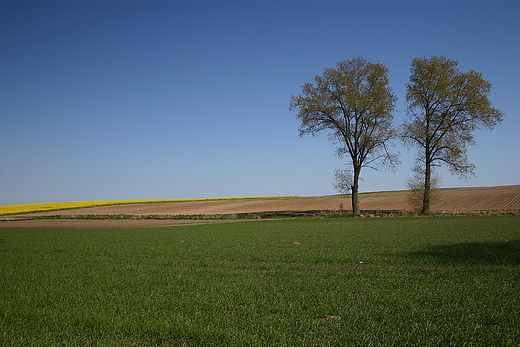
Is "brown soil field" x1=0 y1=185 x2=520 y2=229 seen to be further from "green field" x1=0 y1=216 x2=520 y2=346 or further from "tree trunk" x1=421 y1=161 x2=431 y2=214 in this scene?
"green field" x1=0 y1=216 x2=520 y2=346

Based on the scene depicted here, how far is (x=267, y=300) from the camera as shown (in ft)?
22.3

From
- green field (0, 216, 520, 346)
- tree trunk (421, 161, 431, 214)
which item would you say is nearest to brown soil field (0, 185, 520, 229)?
tree trunk (421, 161, 431, 214)

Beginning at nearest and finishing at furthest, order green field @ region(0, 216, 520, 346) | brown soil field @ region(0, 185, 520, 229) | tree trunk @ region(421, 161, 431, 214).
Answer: green field @ region(0, 216, 520, 346) → brown soil field @ region(0, 185, 520, 229) → tree trunk @ region(421, 161, 431, 214)

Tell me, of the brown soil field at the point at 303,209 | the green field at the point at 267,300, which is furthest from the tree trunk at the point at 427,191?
the green field at the point at 267,300

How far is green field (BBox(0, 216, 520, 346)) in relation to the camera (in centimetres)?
512

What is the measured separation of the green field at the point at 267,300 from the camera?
512 centimetres

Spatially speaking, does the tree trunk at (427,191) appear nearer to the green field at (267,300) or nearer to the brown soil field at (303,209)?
the brown soil field at (303,209)

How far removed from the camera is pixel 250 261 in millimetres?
11273

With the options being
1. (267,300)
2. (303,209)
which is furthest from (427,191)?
(267,300)

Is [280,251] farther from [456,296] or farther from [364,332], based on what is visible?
[364,332]

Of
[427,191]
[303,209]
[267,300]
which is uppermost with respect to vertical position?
[427,191]

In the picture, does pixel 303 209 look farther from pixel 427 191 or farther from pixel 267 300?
pixel 267 300

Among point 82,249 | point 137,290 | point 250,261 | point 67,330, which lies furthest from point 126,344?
point 82,249

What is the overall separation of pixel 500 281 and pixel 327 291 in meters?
3.92
